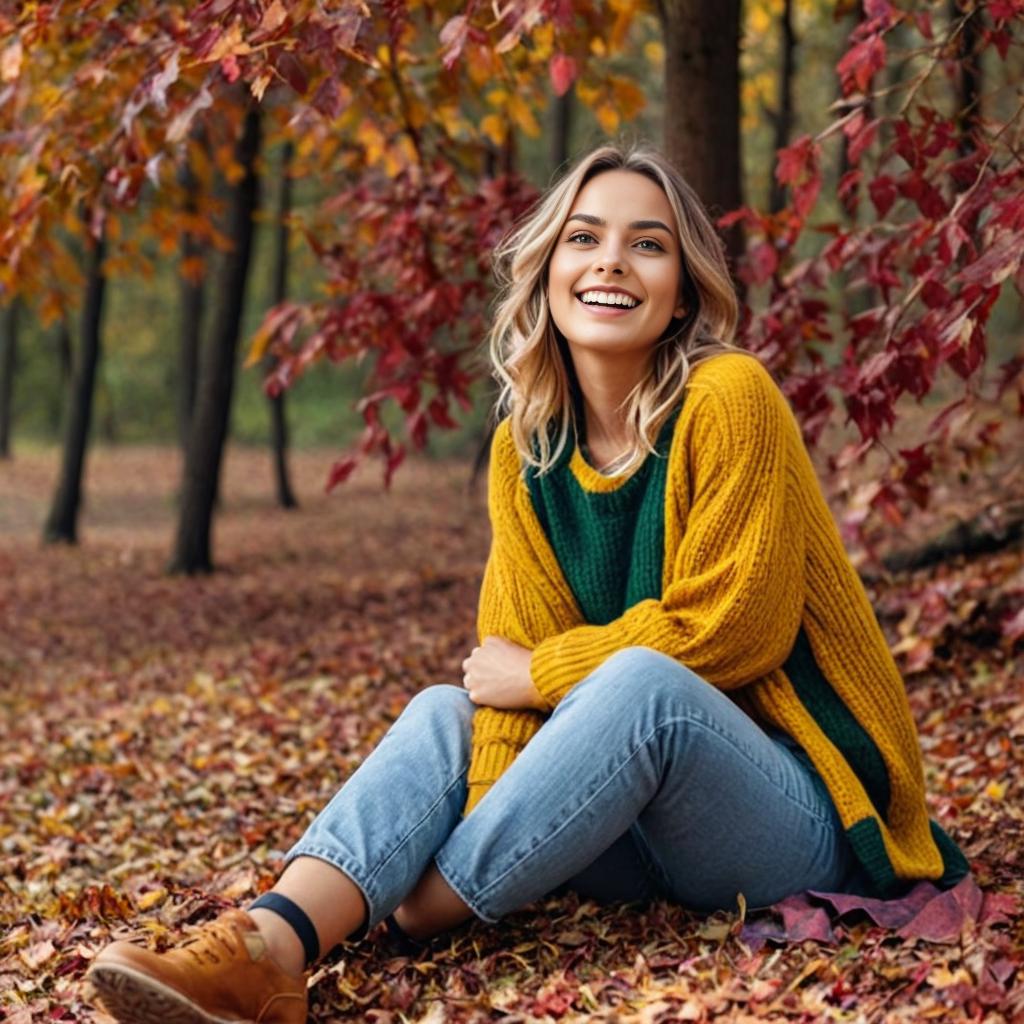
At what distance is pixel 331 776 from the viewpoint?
180 inches

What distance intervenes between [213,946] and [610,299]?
139cm

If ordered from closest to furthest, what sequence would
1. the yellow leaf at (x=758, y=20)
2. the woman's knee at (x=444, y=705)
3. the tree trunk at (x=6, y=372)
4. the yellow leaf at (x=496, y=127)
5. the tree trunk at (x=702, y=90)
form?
the woman's knee at (x=444, y=705) < the tree trunk at (x=702, y=90) < the yellow leaf at (x=496, y=127) < the yellow leaf at (x=758, y=20) < the tree trunk at (x=6, y=372)

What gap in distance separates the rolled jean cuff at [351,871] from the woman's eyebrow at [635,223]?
51.3 inches

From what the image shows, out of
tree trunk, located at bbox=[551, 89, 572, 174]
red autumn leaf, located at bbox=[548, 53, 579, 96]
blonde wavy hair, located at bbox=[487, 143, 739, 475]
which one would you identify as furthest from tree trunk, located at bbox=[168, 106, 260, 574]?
blonde wavy hair, located at bbox=[487, 143, 739, 475]

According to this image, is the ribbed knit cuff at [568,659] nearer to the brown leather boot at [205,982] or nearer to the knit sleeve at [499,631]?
the knit sleeve at [499,631]

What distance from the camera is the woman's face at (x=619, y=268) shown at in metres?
2.74

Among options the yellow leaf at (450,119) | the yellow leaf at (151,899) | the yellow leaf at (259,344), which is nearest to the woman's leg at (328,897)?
the yellow leaf at (151,899)

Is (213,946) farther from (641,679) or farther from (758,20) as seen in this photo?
(758,20)

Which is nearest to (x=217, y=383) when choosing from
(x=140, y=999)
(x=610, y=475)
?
(x=610, y=475)

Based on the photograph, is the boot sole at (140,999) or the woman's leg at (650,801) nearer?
the boot sole at (140,999)

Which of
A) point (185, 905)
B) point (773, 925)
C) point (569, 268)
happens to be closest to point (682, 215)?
point (569, 268)

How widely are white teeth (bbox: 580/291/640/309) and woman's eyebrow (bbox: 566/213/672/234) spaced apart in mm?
139

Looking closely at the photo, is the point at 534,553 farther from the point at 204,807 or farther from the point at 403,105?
the point at 403,105

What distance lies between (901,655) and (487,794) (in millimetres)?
2737
